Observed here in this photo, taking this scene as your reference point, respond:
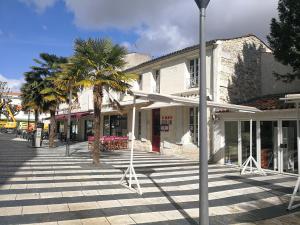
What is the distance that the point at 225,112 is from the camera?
1495 cm

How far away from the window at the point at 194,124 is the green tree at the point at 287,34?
17.1ft

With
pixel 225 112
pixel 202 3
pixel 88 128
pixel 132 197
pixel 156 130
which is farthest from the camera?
pixel 88 128

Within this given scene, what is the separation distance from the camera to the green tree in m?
12.4

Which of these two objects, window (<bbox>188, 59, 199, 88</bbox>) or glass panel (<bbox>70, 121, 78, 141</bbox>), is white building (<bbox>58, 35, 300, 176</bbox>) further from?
glass panel (<bbox>70, 121, 78, 141</bbox>)

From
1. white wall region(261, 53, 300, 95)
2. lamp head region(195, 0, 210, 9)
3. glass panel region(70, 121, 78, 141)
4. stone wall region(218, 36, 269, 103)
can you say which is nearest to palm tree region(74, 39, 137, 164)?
stone wall region(218, 36, 269, 103)

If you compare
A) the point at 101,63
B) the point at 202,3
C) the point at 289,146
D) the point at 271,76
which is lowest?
the point at 289,146

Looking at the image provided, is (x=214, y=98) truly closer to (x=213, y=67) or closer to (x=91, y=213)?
(x=213, y=67)

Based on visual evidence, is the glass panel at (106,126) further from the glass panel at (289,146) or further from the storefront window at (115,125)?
the glass panel at (289,146)

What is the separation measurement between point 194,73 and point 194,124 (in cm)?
264

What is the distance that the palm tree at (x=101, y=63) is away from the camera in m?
12.9

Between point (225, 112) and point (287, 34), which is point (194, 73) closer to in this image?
point (225, 112)

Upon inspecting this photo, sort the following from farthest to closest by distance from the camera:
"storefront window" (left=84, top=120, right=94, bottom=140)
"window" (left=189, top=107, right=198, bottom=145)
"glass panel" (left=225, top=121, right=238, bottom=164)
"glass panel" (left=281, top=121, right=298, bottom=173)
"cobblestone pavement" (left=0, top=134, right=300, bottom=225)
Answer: "storefront window" (left=84, top=120, right=94, bottom=140) < "window" (left=189, top=107, right=198, bottom=145) < "glass panel" (left=225, top=121, right=238, bottom=164) < "glass panel" (left=281, top=121, right=298, bottom=173) < "cobblestone pavement" (left=0, top=134, right=300, bottom=225)

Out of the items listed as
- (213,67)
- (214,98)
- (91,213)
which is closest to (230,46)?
(213,67)

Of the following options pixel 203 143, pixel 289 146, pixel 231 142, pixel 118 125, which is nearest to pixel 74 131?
pixel 118 125
